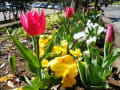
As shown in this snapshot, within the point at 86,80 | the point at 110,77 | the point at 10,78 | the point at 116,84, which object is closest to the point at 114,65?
the point at 110,77

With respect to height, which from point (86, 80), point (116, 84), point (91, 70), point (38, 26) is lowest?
point (116, 84)

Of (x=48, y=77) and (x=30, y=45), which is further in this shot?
(x=30, y=45)

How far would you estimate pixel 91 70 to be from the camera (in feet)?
3.45

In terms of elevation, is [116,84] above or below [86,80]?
below

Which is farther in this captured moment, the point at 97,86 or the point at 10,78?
the point at 10,78

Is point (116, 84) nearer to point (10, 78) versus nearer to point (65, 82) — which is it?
point (65, 82)

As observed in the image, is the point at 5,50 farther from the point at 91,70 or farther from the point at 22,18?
the point at 91,70

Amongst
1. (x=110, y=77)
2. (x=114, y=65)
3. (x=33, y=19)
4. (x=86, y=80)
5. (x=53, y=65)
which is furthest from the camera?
(x=114, y=65)

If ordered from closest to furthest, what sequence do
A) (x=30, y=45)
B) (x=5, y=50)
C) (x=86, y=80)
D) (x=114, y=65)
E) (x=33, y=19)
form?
(x=33, y=19)
(x=86, y=80)
(x=114, y=65)
(x=5, y=50)
(x=30, y=45)

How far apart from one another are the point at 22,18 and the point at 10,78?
2.44 ft

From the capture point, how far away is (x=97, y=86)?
3.42 feet

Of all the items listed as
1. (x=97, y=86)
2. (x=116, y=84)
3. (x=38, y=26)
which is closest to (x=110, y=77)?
(x=116, y=84)

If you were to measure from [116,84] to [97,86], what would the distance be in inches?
15.2

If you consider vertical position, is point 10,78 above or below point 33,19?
below
